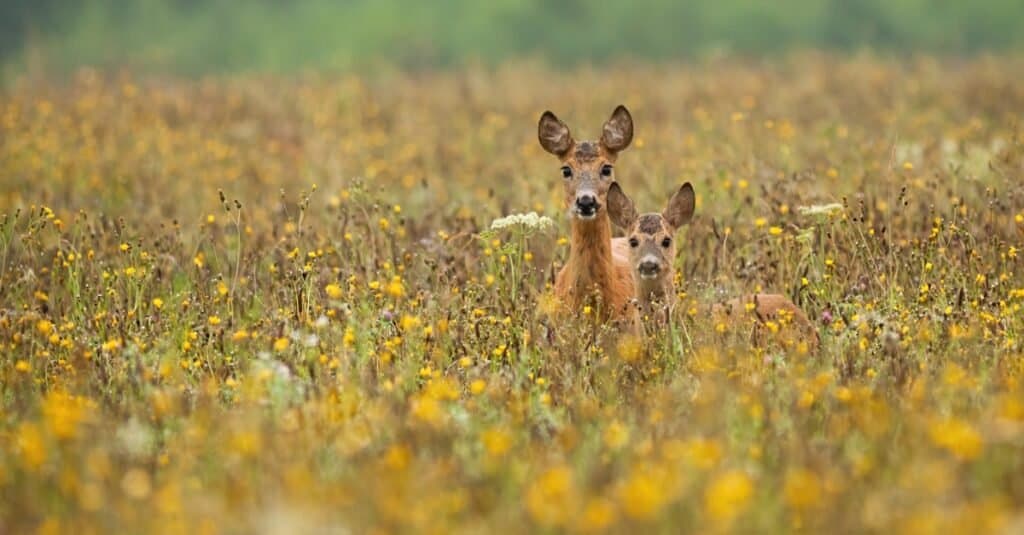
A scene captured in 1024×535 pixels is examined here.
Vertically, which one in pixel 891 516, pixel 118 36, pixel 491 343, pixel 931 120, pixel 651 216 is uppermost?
pixel 118 36

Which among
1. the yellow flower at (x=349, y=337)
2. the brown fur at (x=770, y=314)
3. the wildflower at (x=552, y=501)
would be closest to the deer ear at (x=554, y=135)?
the brown fur at (x=770, y=314)

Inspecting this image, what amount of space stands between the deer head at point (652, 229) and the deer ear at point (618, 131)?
404 millimetres

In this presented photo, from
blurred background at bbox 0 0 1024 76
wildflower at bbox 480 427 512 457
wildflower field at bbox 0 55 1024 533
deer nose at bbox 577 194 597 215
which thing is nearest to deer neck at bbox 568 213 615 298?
deer nose at bbox 577 194 597 215

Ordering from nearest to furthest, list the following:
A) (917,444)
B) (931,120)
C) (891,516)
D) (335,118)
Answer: (891,516) → (917,444) → (931,120) → (335,118)

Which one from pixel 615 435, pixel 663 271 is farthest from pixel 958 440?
pixel 663 271

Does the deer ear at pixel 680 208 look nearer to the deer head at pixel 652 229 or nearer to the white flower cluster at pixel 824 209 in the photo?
the deer head at pixel 652 229

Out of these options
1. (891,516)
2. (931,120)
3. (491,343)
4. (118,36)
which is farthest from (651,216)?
(118,36)

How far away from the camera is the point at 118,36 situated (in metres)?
40.8

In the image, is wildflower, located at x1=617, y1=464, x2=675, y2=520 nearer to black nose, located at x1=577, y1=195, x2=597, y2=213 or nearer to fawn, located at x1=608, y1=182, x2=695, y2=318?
fawn, located at x1=608, y1=182, x2=695, y2=318

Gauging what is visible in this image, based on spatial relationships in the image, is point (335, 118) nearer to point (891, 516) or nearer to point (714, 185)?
point (714, 185)

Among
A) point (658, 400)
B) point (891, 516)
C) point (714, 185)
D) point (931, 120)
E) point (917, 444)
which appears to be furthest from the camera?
point (931, 120)

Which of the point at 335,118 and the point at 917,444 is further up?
the point at 335,118

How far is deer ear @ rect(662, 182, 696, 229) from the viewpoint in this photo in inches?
325

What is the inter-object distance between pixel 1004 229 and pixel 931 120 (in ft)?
20.5
